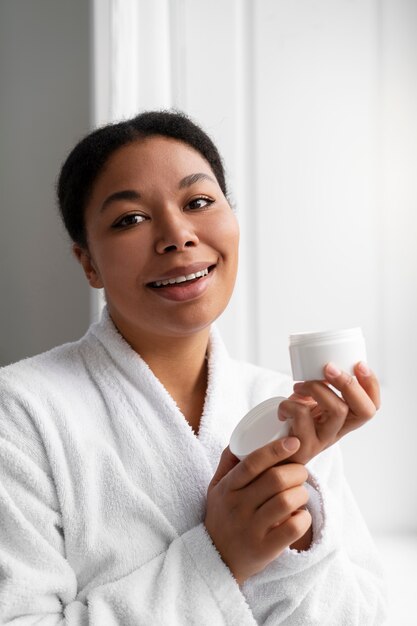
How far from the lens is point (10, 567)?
0.84m

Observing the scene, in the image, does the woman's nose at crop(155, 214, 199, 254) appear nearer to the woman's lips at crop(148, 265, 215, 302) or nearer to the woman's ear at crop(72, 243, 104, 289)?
the woman's lips at crop(148, 265, 215, 302)

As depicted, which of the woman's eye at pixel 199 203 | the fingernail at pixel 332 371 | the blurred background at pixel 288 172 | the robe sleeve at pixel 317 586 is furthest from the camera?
the blurred background at pixel 288 172

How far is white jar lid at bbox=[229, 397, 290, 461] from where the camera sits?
840 mm

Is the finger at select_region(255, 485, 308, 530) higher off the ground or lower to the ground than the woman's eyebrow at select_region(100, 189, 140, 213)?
lower

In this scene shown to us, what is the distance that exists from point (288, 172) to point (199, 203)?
452 mm

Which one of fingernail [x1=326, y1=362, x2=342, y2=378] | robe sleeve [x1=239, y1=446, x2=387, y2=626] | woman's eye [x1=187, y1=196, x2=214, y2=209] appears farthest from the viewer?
woman's eye [x1=187, y1=196, x2=214, y2=209]

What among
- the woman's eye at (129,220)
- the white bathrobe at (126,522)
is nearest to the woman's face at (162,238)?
the woman's eye at (129,220)

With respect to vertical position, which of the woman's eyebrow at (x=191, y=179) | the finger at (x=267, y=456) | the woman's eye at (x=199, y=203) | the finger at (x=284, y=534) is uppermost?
the woman's eyebrow at (x=191, y=179)

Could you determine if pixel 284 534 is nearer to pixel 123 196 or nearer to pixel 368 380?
pixel 368 380

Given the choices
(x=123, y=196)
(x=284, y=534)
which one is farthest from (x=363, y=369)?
(x=123, y=196)

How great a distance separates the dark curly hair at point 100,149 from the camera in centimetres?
104

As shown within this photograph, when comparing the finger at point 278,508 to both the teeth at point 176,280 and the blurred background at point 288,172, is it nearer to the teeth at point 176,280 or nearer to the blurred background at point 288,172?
the teeth at point 176,280

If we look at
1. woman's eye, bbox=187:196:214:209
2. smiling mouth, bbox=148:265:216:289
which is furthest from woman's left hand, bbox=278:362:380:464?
woman's eye, bbox=187:196:214:209

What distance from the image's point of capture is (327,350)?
2.55ft
